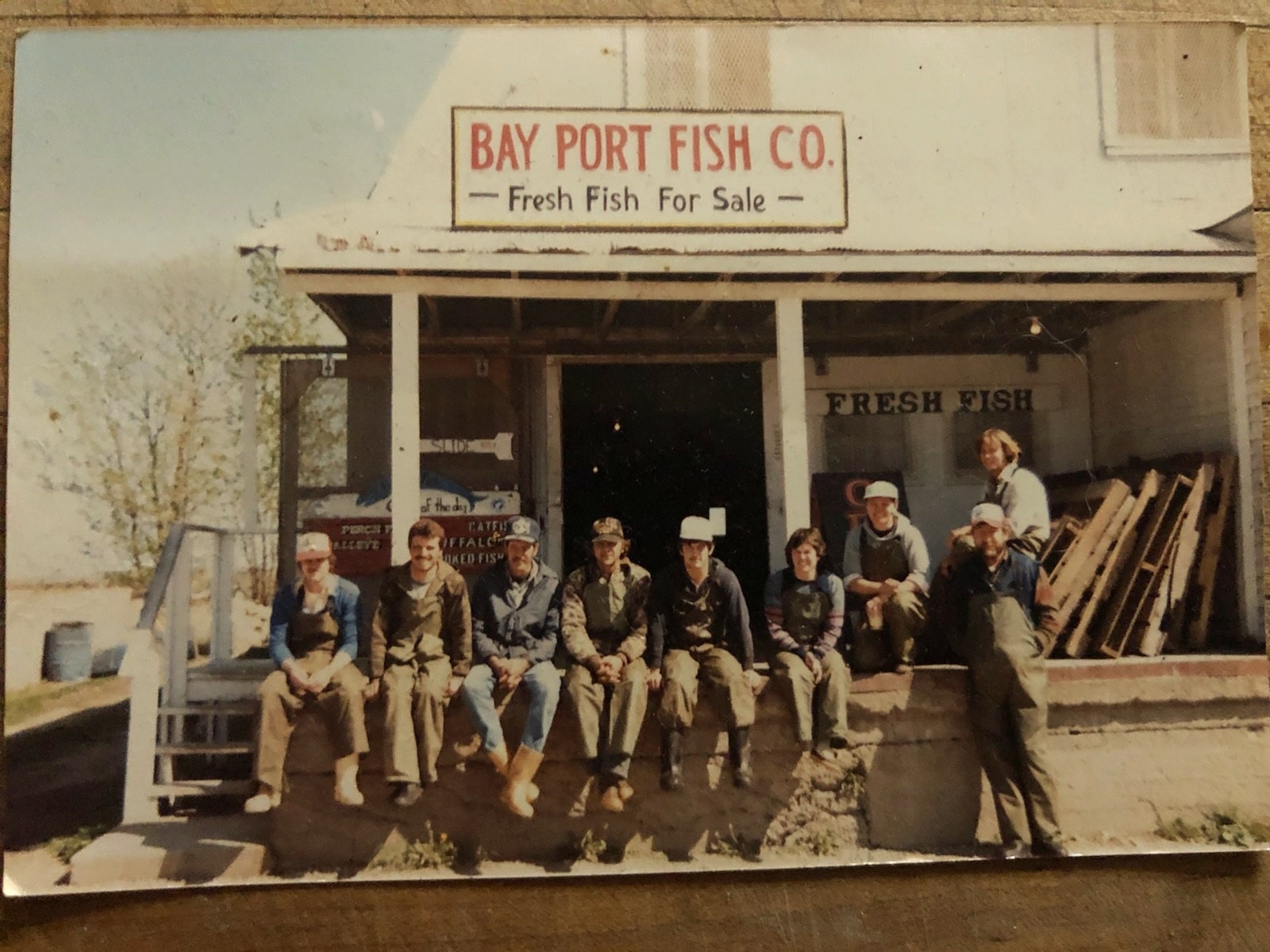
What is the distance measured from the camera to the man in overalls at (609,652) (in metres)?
3.33

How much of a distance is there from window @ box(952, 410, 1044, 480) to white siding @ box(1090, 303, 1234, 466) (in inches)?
11.4

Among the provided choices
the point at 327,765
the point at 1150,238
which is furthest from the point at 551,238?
the point at 1150,238

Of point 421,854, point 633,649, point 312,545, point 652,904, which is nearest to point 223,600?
point 312,545

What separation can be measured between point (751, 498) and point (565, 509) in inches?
36.2

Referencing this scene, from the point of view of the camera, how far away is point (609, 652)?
348cm

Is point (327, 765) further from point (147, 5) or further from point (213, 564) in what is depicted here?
point (147, 5)

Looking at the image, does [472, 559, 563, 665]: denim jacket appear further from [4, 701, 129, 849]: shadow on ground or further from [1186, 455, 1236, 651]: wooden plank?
[1186, 455, 1236, 651]: wooden plank

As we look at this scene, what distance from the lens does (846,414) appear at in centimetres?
422

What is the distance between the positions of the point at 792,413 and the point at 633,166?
1.31 metres

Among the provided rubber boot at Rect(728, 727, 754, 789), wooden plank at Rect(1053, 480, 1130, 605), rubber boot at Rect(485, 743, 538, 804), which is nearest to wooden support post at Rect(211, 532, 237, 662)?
rubber boot at Rect(485, 743, 538, 804)

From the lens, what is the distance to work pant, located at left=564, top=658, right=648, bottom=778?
3316 mm

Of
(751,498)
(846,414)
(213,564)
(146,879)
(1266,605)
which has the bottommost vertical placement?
(146,879)

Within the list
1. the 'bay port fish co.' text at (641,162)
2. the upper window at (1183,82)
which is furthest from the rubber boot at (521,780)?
the upper window at (1183,82)

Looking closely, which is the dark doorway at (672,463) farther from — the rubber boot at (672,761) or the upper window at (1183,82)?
the upper window at (1183,82)
